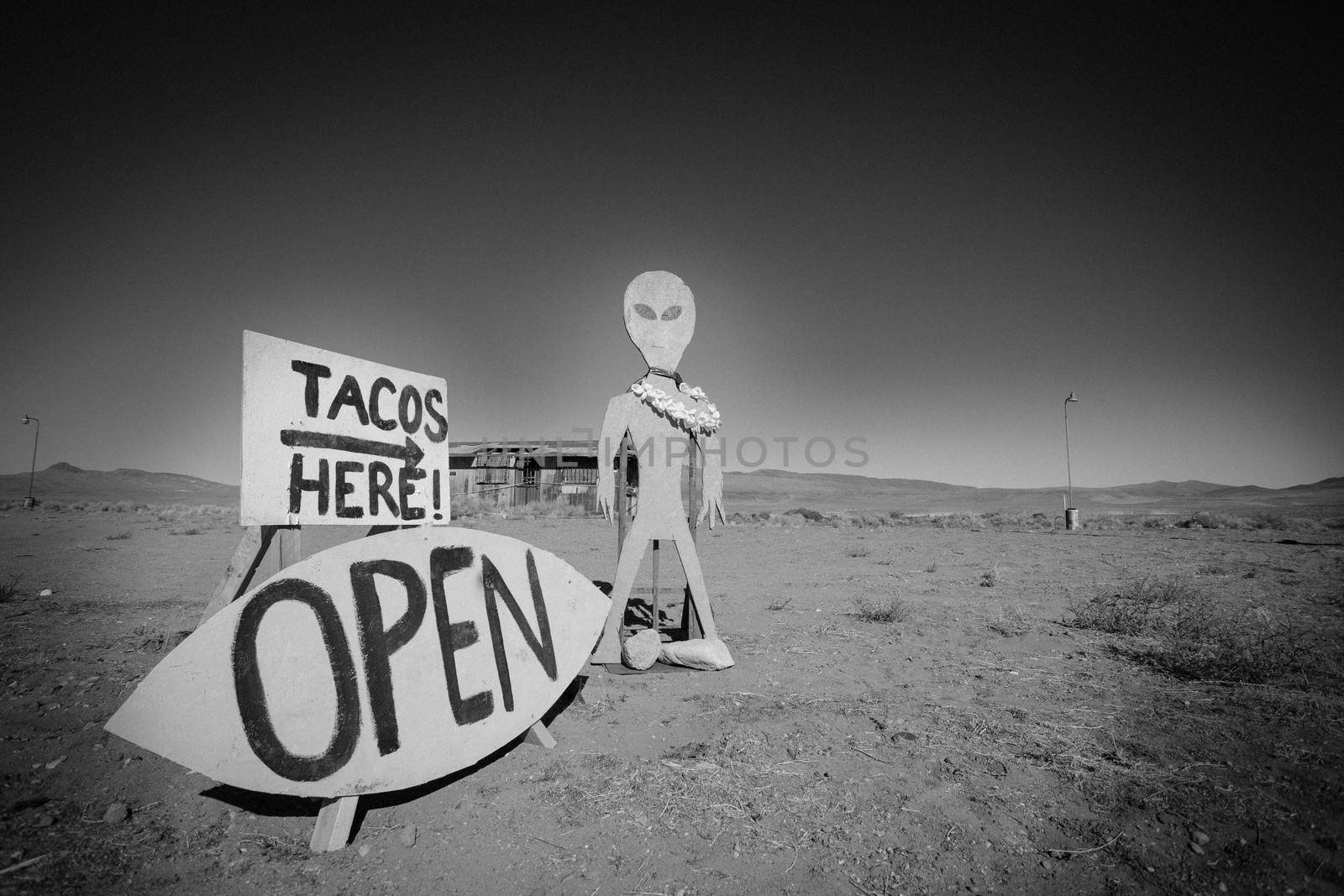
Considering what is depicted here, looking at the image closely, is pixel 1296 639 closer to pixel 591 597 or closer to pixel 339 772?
pixel 591 597

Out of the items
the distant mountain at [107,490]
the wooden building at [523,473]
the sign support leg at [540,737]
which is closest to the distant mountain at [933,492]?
the wooden building at [523,473]

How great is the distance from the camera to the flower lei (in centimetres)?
470

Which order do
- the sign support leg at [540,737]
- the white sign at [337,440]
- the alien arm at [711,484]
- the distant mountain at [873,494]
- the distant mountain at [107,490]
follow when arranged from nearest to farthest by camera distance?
the white sign at [337,440] → the sign support leg at [540,737] → the alien arm at [711,484] → the distant mountain at [873,494] → the distant mountain at [107,490]

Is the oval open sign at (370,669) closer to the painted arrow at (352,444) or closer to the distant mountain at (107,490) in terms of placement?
the painted arrow at (352,444)

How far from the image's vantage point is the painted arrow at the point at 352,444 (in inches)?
104

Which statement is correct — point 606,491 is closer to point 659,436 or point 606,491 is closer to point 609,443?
point 609,443

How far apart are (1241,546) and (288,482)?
20.0m

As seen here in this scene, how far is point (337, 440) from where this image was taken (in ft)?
9.14

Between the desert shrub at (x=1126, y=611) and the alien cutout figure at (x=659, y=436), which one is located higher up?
the alien cutout figure at (x=659, y=436)

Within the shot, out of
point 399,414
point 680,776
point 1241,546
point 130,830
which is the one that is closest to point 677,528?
point 680,776

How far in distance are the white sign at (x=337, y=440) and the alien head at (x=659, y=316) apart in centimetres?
199

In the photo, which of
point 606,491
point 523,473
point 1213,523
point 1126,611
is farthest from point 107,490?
point 1213,523

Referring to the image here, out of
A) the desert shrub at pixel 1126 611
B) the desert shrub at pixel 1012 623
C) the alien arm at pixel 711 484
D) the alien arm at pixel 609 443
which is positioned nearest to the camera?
the alien arm at pixel 609 443

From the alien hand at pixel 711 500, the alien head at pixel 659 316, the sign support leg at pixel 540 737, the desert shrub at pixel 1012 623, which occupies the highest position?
the alien head at pixel 659 316
